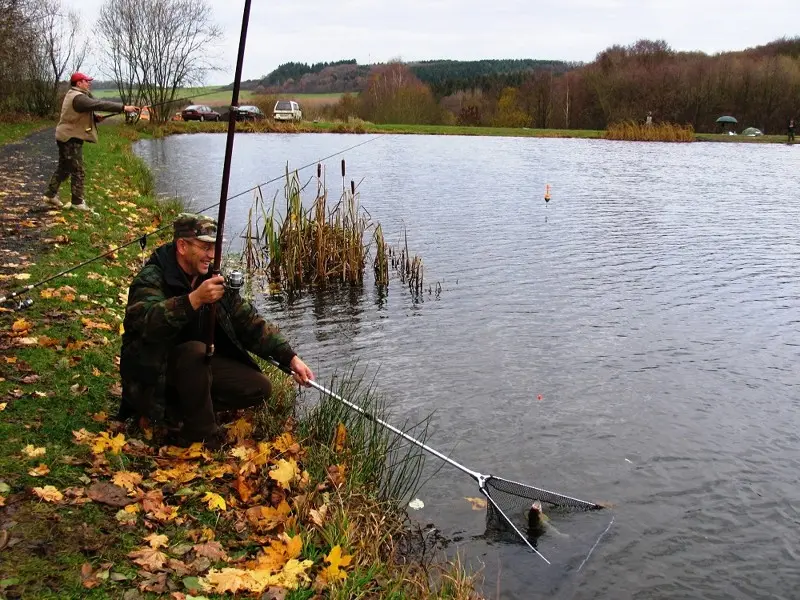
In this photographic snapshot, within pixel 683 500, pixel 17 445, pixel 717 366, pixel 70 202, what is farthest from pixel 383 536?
pixel 70 202

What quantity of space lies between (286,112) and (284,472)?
60.3 meters

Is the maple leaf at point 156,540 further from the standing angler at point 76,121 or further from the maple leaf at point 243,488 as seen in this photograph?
the standing angler at point 76,121

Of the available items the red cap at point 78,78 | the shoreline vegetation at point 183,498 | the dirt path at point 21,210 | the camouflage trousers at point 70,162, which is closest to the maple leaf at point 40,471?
the shoreline vegetation at point 183,498

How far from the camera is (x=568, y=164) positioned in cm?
3712

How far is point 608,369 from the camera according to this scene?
9602 mm

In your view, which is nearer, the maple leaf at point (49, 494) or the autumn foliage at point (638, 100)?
the maple leaf at point (49, 494)

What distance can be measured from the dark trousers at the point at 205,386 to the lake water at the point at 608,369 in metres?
1.78

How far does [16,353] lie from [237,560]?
3425 millimetres

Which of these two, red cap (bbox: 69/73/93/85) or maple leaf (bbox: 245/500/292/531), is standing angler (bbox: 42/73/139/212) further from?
maple leaf (bbox: 245/500/292/531)

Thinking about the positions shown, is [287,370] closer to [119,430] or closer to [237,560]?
[119,430]

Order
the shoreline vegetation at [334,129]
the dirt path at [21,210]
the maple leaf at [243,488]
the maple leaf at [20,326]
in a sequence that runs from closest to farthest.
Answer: the maple leaf at [243,488] < the maple leaf at [20,326] < the dirt path at [21,210] < the shoreline vegetation at [334,129]

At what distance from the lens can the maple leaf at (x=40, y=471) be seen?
15.3 ft

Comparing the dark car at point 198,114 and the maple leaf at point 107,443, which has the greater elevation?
the dark car at point 198,114

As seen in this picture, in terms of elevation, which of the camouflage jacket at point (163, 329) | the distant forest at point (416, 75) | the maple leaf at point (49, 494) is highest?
the distant forest at point (416, 75)
